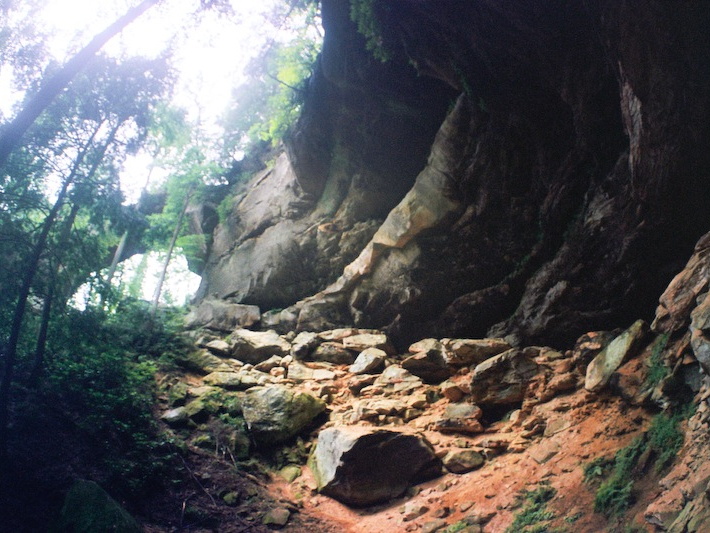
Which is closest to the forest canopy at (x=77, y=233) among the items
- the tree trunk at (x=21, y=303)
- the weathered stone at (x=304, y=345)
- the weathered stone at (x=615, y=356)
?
the tree trunk at (x=21, y=303)

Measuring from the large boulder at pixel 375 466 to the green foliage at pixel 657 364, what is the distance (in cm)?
400

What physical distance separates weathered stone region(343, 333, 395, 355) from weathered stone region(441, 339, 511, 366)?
2.67 m

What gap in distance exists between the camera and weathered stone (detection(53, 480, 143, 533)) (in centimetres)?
543

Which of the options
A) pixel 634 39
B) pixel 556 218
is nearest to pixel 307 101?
pixel 556 218

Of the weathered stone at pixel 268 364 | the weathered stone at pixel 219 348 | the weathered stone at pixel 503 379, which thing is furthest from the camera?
the weathered stone at pixel 219 348

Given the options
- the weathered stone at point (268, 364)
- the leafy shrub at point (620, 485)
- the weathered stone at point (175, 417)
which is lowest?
the leafy shrub at point (620, 485)

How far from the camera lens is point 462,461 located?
25.1 ft

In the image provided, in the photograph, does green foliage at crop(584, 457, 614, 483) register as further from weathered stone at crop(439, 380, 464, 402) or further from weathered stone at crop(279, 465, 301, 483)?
weathered stone at crop(279, 465, 301, 483)

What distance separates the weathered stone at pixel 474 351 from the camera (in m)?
A: 10.8

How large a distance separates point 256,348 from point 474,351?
7062 millimetres

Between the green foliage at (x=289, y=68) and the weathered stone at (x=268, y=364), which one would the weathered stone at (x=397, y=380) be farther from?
the green foliage at (x=289, y=68)

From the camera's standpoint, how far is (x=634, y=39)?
5.56 m

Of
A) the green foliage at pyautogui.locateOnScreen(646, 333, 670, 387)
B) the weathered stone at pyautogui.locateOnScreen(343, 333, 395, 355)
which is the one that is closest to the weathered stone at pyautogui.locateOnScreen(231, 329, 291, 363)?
the weathered stone at pyautogui.locateOnScreen(343, 333, 395, 355)

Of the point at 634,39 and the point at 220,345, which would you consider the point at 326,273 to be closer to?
the point at 220,345
